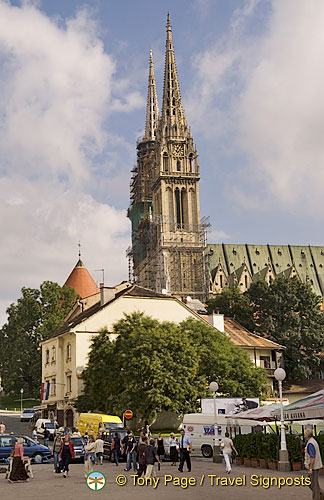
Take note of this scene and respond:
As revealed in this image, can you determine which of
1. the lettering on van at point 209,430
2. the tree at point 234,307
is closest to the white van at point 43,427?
the lettering on van at point 209,430

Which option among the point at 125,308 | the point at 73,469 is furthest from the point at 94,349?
the point at 73,469

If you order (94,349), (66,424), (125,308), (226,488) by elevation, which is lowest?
(226,488)

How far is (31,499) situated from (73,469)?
1126cm

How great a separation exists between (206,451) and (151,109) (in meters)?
125

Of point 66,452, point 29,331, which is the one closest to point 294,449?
point 66,452

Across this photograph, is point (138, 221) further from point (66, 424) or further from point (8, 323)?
point (66, 424)

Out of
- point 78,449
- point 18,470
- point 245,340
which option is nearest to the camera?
point 18,470

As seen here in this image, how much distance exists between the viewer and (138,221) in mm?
139375

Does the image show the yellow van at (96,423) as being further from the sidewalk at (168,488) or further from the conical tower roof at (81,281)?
the conical tower roof at (81,281)

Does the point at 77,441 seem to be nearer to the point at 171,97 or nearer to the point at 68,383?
the point at 68,383

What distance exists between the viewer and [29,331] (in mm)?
82438

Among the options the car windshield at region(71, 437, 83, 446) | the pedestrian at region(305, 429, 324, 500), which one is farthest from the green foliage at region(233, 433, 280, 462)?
the pedestrian at region(305, 429, 324, 500)

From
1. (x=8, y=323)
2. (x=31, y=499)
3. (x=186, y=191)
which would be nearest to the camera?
(x=31, y=499)

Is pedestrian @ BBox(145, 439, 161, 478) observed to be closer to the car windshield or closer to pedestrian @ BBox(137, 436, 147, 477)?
pedestrian @ BBox(137, 436, 147, 477)
